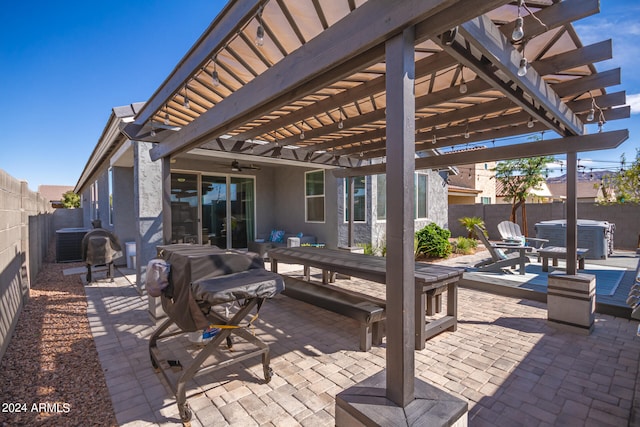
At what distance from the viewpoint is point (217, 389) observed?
8.45 ft

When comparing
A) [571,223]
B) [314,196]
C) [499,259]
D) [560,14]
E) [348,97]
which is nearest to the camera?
[560,14]

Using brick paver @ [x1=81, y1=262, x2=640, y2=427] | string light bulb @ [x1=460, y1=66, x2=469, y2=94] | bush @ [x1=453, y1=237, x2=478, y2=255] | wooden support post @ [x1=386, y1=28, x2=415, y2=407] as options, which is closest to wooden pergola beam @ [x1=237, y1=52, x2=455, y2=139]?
string light bulb @ [x1=460, y1=66, x2=469, y2=94]

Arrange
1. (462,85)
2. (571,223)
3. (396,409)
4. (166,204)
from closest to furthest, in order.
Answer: (396,409), (462,85), (571,223), (166,204)

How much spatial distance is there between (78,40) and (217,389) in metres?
9.36

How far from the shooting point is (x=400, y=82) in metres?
1.54

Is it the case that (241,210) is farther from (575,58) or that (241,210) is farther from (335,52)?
(575,58)

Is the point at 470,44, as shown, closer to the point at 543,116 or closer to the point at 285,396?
the point at 543,116

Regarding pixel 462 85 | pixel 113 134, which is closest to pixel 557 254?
pixel 462 85

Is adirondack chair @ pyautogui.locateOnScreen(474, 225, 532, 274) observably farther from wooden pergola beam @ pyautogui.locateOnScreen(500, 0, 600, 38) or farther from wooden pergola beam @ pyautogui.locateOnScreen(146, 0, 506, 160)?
wooden pergola beam @ pyautogui.locateOnScreen(146, 0, 506, 160)

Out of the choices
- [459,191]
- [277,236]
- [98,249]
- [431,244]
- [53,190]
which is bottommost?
[431,244]

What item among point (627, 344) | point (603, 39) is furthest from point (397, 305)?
point (627, 344)

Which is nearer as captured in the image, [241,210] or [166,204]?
[166,204]

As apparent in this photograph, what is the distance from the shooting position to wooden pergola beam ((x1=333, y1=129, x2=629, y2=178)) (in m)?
3.54

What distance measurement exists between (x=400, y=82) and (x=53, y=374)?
3822 millimetres
